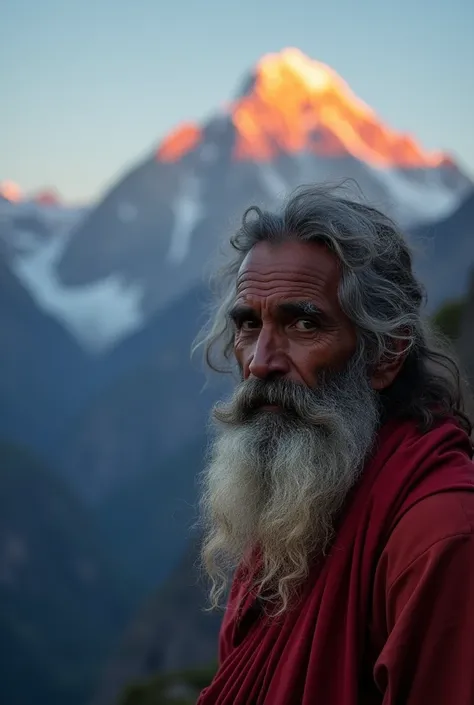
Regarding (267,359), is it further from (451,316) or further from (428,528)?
(451,316)

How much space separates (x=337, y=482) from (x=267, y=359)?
41cm

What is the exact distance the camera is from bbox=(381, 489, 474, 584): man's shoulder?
196 centimetres

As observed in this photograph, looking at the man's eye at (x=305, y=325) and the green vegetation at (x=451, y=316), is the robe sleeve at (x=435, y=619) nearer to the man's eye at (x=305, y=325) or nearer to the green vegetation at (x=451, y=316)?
the man's eye at (x=305, y=325)

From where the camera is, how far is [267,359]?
A: 2572 millimetres

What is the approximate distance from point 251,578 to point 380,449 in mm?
576

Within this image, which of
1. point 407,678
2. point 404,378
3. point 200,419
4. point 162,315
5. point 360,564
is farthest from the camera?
point 162,315

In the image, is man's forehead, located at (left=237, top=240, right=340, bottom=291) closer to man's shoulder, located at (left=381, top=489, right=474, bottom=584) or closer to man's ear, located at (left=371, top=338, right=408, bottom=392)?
man's ear, located at (left=371, top=338, right=408, bottom=392)

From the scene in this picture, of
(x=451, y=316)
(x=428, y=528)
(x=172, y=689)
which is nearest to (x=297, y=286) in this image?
(x=428, y=528)

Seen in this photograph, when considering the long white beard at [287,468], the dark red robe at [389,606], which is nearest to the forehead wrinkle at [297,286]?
the long white beard at [287,468]

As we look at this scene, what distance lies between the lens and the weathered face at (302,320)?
2.57m

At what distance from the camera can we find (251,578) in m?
2.65

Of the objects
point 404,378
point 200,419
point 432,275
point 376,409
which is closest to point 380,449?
point 376,409

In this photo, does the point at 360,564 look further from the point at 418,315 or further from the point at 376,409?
the point at 418,315

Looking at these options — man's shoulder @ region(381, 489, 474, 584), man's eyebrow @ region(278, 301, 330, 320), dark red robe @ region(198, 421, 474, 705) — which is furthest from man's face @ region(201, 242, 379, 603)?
man's shoulder @ region(381, 489, 474, 584)
